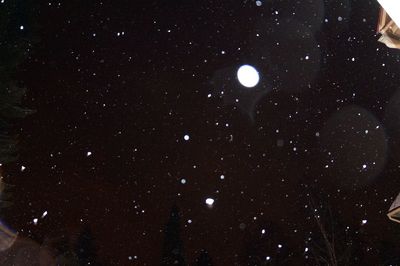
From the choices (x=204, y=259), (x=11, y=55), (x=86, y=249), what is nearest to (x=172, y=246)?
(x=204, y=259)

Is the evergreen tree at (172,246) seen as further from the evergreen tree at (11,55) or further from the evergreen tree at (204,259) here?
the evergreen tree at (11,55)

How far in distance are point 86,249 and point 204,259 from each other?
10225mm

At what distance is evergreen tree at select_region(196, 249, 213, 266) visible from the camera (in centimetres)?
2970

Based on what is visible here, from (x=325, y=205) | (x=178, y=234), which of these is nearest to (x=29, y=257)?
(x=178, y=234)

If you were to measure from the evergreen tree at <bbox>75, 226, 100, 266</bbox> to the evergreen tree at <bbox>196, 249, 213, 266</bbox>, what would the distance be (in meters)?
9.37

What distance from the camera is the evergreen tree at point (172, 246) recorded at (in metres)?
32.0

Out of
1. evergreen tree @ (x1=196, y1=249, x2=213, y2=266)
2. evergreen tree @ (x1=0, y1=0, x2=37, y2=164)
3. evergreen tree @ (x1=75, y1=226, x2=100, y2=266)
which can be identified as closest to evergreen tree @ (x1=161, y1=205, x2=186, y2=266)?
evergreen tree @ (x1=196, y1=249, x2=213, y2=266)

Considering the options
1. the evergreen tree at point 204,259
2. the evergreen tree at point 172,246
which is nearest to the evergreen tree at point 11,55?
the evergreen tree at point 204,259

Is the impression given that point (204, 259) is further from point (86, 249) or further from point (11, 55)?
point (11, 55)

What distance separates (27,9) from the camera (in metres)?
12.8

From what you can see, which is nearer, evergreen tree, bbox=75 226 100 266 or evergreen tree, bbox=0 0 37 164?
evergreen tree, bbox=0 0 37 164

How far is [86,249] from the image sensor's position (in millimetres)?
33344

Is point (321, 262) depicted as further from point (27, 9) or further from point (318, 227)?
point (27, 9)

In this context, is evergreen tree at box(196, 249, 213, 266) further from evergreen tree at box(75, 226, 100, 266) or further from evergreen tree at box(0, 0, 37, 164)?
evergreen tree at box(0, 0, 37, 164)
